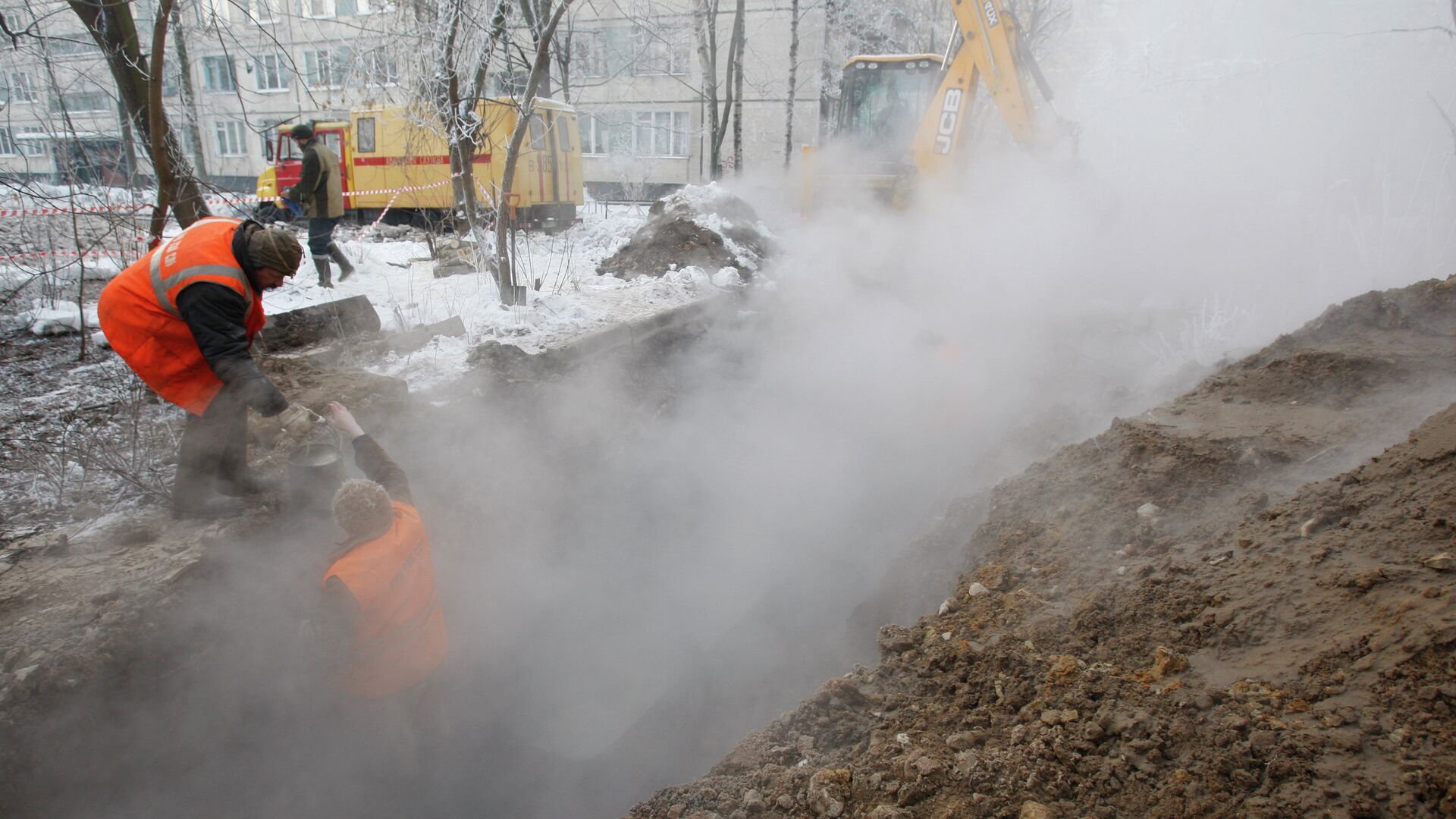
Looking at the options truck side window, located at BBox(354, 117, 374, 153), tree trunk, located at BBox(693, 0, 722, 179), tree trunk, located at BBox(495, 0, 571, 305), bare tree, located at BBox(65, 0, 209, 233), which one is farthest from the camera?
tree trunk, located at BBox(693, 0, 722, 179)

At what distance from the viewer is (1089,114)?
1606cm

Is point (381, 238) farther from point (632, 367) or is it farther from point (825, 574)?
point (825, 574)

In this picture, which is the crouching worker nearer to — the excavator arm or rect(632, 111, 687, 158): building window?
the excavator arm

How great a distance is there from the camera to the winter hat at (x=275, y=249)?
122 inches

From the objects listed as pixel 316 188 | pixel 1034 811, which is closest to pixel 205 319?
pixel 1034 811

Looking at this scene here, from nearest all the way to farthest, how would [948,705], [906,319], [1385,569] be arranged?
[1385,569] < [948,705] < [906,319]

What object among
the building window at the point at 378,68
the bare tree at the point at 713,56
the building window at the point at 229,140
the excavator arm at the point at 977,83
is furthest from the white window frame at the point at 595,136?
the building window at the point at 378,68

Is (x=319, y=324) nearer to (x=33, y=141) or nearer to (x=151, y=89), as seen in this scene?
(x=151, y=89)

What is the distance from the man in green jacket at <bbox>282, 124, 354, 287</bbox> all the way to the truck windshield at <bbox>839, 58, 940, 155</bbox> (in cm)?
795

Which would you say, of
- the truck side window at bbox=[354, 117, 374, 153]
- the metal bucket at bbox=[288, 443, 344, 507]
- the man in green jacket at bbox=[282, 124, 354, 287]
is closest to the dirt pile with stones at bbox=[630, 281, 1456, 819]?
the metal bucket at bbox=[288, 443, 344, 507]

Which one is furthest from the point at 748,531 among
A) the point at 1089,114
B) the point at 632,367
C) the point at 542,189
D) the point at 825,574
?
the point at 1089,114

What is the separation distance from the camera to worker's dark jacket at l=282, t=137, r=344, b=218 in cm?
775

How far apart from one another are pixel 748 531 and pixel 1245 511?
125 inches

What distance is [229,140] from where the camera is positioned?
25016mm
